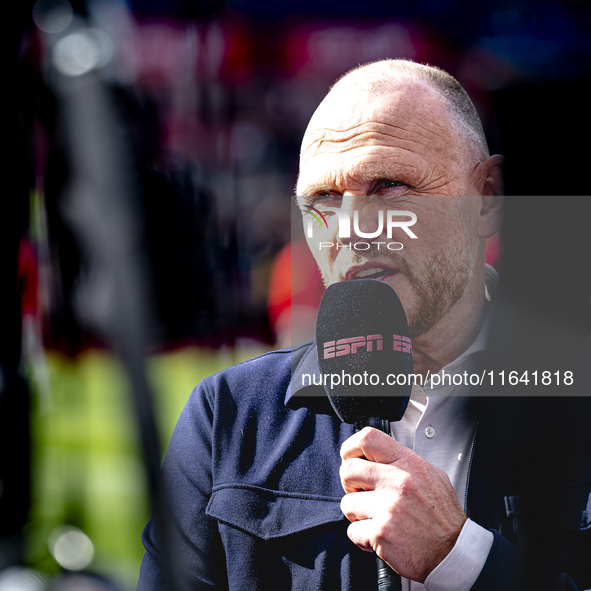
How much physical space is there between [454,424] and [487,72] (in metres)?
0.83

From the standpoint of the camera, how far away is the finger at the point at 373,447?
0.79 metres

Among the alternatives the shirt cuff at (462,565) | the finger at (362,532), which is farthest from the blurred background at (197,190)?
the shirt cuff at (462,565)

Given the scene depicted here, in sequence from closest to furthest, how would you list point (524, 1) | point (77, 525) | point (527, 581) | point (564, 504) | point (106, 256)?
1. point (106, 256)
2. point (527, 581)
3. point (564, 504)
4. point (77, 525)
5. point (524, 1)

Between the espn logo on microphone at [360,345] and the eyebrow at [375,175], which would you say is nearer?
the espn logo on microphone at [360,345]

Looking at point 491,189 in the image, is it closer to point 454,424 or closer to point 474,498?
point 454,424

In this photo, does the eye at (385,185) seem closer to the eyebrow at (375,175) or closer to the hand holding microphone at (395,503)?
the eyebrow at (375,175)

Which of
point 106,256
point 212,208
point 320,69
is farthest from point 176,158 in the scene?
point 106,256

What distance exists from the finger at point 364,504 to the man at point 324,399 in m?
0.27

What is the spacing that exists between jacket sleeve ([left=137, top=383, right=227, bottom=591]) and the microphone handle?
0.52m

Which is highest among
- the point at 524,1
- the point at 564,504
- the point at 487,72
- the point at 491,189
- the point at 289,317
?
the point at 524,1

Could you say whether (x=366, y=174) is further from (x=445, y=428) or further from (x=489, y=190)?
(x=445, y=428)

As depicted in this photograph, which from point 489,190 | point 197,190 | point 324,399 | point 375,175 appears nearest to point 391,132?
point 375,175

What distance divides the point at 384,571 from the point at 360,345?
12.2 inches

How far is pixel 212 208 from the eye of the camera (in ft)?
4.70
